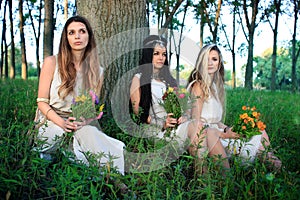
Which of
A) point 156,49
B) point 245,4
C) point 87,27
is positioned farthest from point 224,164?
point 245,4

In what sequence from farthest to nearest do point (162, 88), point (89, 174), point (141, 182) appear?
point (162, 88), point (141, 182), point (89, 174)

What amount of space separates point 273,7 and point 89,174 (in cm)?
1678

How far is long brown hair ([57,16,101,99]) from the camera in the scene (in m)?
3.20

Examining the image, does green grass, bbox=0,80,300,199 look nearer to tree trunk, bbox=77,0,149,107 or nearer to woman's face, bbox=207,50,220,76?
woman's face, bbox=207,50,220,76

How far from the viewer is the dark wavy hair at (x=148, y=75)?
3.66m

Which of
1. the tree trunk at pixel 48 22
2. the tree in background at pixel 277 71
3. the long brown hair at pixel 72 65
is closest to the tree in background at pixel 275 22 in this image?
the tree trunk at pixel 48 22

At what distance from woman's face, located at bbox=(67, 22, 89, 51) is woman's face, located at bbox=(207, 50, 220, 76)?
4.30ft

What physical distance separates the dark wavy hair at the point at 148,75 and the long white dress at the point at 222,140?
495 mm

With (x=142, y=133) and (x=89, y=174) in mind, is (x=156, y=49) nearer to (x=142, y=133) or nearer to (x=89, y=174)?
(x=142, y=133)

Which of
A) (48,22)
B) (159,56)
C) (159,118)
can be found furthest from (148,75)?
(48,22)

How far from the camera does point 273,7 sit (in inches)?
670

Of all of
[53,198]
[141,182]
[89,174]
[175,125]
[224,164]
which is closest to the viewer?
[53,198]

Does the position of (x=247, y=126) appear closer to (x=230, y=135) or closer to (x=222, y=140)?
(x=230, y=135)

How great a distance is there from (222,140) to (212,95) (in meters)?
0.52
